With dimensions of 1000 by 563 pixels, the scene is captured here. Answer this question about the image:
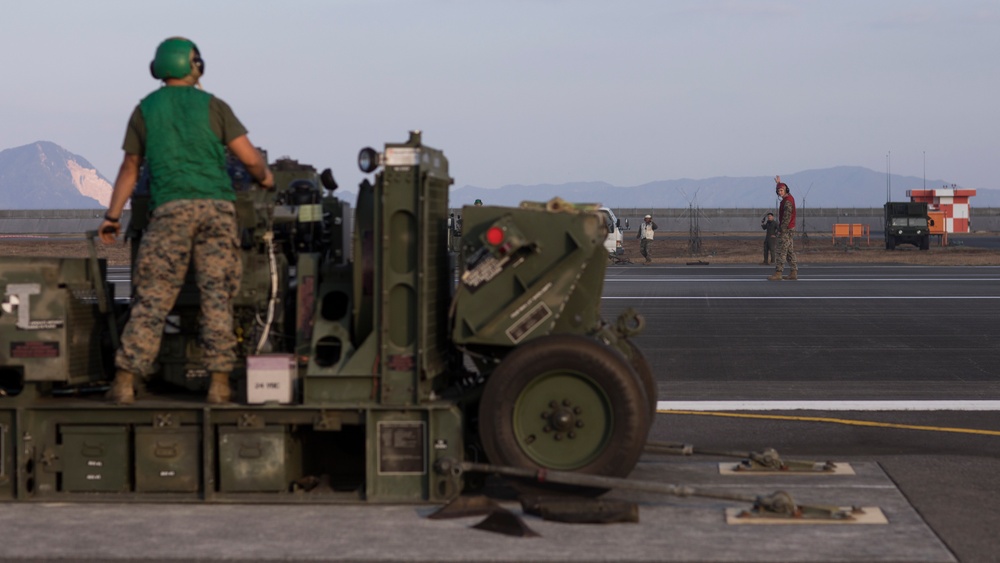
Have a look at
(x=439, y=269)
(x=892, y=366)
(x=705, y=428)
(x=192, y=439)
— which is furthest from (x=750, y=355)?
(x=192, y=439)

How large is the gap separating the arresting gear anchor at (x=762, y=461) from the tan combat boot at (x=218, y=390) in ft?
8.22

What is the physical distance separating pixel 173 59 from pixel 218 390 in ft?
5.92

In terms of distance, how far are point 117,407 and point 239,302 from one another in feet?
2.85

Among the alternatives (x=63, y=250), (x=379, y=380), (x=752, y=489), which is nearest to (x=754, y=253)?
(x=63, y=250)

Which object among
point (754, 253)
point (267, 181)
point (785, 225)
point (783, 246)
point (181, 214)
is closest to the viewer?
point (181, 214)

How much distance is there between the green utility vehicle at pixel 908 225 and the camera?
145 ft

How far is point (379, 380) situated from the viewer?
22.4 ft

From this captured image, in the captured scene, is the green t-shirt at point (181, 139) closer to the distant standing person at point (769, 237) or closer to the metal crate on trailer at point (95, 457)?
the metal crate on trailer at point (95, 457)

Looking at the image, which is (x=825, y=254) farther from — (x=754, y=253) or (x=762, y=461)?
(x=762, y=461)

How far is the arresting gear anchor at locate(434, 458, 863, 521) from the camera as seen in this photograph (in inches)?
252

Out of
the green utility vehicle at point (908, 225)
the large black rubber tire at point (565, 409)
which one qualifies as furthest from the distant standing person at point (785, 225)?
the large black rubber tire at point (565, 409)

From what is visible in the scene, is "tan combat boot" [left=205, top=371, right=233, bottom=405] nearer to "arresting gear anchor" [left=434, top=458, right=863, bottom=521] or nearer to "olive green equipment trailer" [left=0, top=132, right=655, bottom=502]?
"olive green equipment trailer" [left=0, top=132, right=655, bottom=502]

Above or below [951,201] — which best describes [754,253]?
below

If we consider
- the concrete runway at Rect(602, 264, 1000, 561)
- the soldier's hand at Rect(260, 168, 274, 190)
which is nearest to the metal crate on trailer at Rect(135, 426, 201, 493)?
the soldier's hand at Rect(260, 168, 274, 190)
